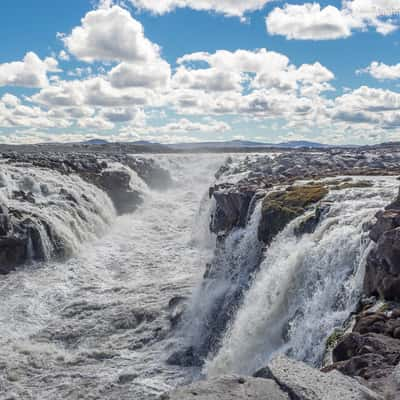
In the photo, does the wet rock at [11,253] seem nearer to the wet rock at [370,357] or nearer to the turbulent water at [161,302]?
the turbulent water at [161,302]

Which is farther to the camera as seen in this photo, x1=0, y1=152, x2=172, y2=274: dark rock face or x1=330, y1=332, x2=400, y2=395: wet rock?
x1=0, y1=152, x2=172, y2=274: dark rock face

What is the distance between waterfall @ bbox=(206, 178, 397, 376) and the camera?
16297 millimetres

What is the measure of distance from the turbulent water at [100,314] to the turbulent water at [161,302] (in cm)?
8

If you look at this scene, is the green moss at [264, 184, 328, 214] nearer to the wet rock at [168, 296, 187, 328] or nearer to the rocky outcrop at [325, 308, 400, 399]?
the wet rock at [168, 296, 187, 328]

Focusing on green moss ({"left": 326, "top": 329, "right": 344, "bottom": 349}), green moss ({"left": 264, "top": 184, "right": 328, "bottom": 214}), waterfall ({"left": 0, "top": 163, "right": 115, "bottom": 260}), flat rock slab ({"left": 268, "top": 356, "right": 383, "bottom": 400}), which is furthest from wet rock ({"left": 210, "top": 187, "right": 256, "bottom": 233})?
flat rock slab ({"left": 268, "top": 356, "right": 383, "bottom": 400})

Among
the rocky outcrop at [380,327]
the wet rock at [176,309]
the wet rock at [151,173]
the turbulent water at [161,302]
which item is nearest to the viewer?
the rocky outcrop at [380,327]

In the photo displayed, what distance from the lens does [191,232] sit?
169 feet

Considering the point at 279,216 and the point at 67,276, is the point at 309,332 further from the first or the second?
the point at 67,276

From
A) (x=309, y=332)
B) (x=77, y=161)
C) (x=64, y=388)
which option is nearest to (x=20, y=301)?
(x=64, y=388)

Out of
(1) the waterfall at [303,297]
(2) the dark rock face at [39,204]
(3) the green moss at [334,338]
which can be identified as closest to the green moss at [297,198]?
(1) the waterfall at [303,297]

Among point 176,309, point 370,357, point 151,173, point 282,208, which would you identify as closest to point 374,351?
point 370,357

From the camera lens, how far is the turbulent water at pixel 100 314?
2097 cm

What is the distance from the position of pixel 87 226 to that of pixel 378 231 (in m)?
36.7

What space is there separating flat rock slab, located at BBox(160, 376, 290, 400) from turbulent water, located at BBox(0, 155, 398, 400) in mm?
6781
